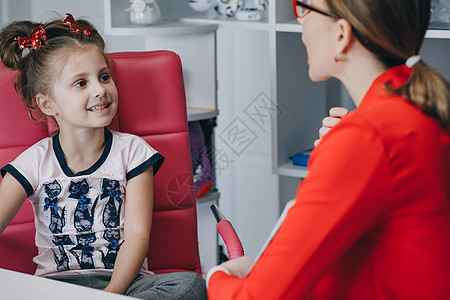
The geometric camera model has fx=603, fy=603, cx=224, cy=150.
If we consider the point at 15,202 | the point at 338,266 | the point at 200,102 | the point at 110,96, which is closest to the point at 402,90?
the point at 338,266

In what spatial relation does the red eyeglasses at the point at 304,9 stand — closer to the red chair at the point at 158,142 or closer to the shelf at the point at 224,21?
the red chair at the point at 158,142

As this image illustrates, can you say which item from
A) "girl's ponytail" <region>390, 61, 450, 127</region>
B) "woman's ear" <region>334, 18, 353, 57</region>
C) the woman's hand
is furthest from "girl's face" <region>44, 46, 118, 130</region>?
"girl's ponytail" <region>390, 61, 450, 127</region>

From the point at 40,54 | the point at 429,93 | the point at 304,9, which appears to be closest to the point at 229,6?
the point at 40,54

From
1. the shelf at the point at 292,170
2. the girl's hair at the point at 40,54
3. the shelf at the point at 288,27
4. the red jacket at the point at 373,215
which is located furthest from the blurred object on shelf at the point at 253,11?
the red jacket at the point at 373,215

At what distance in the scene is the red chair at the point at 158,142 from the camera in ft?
5.06

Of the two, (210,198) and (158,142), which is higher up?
(158,142)

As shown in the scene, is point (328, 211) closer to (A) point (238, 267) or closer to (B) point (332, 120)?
(A) point (238, 267)

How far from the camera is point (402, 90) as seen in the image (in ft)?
2.85

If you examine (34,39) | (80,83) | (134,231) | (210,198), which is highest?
(34,39)

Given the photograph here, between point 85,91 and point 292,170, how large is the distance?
31.8 inches

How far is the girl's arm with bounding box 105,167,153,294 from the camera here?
1.40 m

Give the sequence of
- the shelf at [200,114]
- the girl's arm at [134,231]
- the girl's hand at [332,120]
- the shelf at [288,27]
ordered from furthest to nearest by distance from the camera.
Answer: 1. the shelf at [200,114]
2. the shelf at [288,27]
3. the girl's arm at [134,231]
4. the girl's hand at [332,120]

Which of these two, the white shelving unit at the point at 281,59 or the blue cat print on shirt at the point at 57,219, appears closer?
the blue cat print on shirt at the point at 57,219

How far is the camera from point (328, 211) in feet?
2.66
